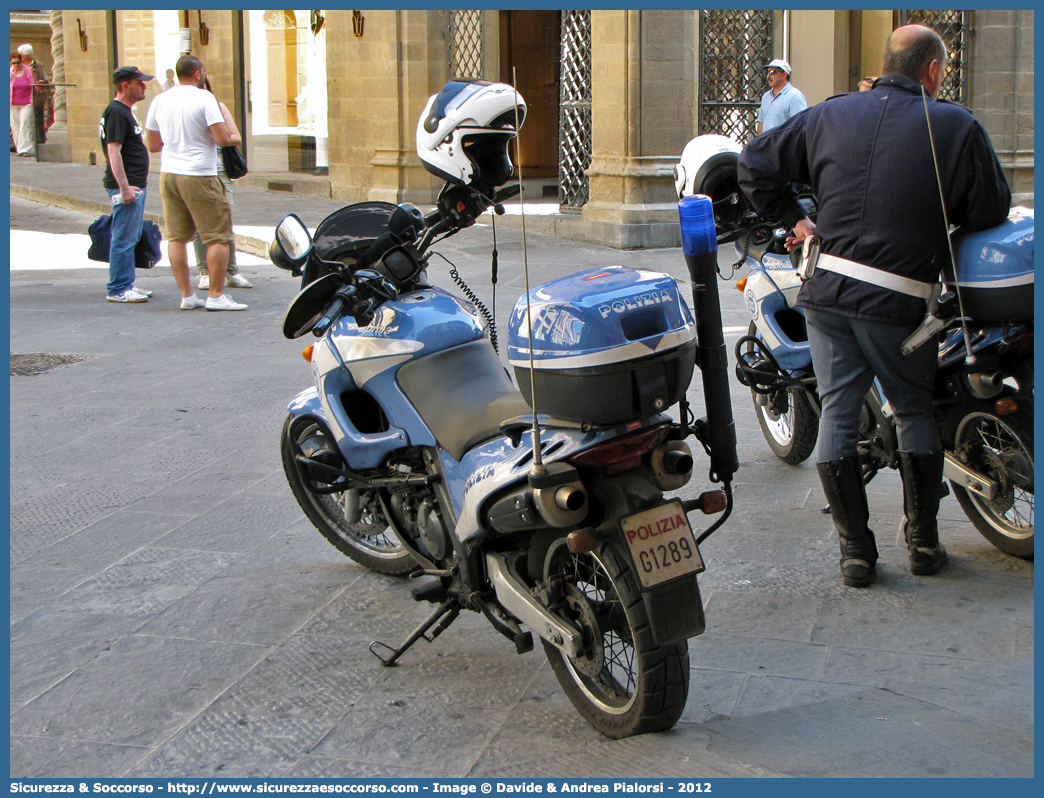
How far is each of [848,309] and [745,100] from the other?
10.5m

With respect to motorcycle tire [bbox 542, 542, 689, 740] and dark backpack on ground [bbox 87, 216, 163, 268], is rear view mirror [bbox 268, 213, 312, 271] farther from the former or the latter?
dark backpack on ground [bbox 87, 216, 163, 268]

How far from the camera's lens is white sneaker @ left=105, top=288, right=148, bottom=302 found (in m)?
9.96

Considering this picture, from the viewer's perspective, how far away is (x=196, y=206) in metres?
9.20

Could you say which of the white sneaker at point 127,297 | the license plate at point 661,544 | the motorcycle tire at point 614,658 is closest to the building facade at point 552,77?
the white sneaker at point 127,297

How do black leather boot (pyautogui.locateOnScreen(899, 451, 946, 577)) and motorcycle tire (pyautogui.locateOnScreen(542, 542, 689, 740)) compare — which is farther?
black leather boot (pyautogui.locateOnScreen(899, 451, 946, 577))

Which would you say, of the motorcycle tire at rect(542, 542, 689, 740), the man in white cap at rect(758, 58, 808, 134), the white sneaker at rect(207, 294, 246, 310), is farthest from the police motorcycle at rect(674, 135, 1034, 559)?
the man in white cap at rect(758, 58, 808, 134)

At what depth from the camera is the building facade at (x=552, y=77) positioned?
12.2 metres

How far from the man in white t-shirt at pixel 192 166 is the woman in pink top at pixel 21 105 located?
1564cm

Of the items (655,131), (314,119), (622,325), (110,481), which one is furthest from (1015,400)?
(314,119)

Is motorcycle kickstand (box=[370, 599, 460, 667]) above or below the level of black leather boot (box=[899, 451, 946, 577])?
below

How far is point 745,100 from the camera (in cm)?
1377

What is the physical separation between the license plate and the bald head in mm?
1795

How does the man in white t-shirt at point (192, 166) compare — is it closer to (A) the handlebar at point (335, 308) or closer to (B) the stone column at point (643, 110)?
(B) the stone column at point (643, 110)

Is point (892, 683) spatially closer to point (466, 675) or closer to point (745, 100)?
point (466, 675)
